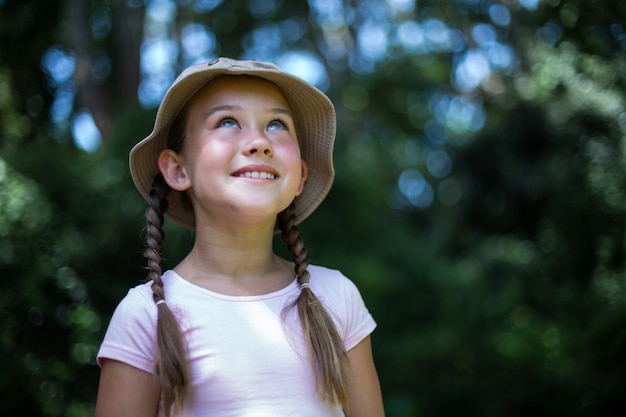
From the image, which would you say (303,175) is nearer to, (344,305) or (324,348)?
(344,305)

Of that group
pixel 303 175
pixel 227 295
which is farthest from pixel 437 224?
pixel 227 295

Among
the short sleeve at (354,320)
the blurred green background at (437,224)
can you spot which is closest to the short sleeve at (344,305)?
the short sleeve at (354,320)

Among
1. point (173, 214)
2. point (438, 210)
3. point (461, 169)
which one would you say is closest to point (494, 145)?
point (461, 169)

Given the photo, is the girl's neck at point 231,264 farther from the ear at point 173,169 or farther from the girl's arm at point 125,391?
the girl's arm at point 125,391

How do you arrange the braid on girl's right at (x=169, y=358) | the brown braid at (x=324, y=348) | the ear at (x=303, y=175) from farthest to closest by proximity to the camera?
the ear at (x=303, y=175)
the brown braid at (x=324, y=348)
the braid on girl's right at (x=169, y=358)

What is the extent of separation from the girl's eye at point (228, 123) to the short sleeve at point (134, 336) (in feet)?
1.72

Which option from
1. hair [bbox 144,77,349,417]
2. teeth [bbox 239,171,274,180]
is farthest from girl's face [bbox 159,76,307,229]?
hair [bbox 144,77,349,417]

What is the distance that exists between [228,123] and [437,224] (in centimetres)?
837

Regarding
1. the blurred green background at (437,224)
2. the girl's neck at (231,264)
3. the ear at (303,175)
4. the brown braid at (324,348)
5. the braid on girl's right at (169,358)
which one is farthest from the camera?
the blurred green background at (437,224)

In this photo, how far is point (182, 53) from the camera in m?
13.3

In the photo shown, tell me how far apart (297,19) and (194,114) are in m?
12.9

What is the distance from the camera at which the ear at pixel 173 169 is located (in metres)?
2.26

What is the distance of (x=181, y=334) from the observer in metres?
1.99

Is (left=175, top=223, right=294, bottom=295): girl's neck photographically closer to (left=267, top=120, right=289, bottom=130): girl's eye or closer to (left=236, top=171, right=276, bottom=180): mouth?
(left=236, top=171, right=276, bottom=180): mouth
